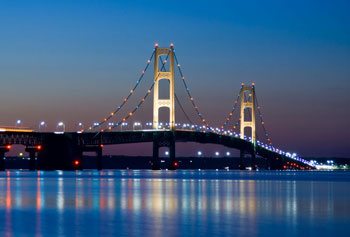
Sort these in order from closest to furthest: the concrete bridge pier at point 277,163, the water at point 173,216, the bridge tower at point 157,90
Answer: the water at point 173,216 < the bridge tower at point 157,90 < the concrete bridge pier at point 277,163

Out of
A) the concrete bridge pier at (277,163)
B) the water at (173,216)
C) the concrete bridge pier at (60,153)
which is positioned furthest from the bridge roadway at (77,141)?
the water at (173,216)

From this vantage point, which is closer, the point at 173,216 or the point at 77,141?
the point at 173,216

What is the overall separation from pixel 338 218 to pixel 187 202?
942 cm

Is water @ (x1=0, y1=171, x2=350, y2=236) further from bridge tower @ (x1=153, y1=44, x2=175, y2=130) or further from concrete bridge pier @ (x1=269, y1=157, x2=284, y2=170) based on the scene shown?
concrete bridge pier @ (x1=269, y1=157, x2=284, y2=170)

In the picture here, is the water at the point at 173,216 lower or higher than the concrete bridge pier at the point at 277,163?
lower

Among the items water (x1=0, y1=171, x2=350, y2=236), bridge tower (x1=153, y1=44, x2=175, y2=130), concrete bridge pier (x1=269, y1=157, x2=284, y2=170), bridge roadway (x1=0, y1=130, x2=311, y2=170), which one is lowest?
water (x1=0, y1=171, x2=350, y2=236)

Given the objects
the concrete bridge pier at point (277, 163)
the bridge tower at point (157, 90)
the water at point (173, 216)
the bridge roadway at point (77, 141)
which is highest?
the bridge tower at point (157, 90)

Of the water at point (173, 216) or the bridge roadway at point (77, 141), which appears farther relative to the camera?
the bridge roadway at point (77, 141)

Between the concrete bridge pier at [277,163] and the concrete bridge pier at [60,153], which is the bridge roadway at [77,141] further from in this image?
the concrete bridge pier at [277,163]

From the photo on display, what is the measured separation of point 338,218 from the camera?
25.7 m

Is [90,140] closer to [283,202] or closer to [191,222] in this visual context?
[283,202]

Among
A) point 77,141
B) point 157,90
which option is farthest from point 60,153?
point 157,90

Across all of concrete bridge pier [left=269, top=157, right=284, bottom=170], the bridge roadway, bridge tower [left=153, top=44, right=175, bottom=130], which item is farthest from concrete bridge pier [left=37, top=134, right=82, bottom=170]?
concrete bridge pier [left=269, top=157, right=284, bottom=170]

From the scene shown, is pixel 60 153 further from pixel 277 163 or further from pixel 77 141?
pixel 277 163
